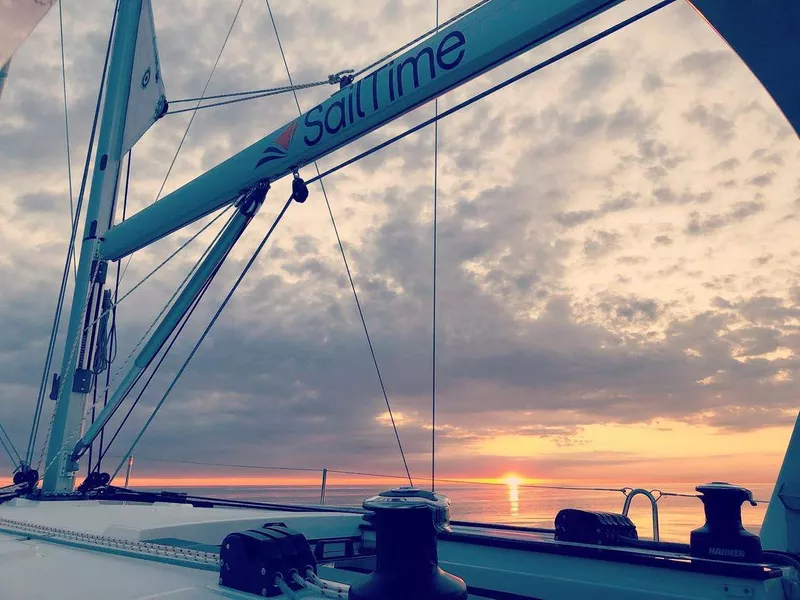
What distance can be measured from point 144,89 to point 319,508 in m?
5.31

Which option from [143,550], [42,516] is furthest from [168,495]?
[143,550]

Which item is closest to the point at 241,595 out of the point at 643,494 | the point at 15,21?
the point at 15,21

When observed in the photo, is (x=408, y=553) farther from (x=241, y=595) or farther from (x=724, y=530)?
(x=724, y=530)

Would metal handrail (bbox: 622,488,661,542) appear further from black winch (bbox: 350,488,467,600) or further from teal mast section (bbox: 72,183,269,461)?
teal mast section (bbox: 72,183,269,461)

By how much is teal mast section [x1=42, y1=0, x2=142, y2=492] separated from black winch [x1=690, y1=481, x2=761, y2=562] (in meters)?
5.74

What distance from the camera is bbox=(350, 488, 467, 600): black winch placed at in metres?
1.77

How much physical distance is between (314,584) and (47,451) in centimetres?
541

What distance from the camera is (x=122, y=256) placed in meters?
6.55

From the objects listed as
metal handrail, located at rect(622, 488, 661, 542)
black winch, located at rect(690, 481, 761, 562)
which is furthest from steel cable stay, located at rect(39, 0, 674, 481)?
metal handrail, located at rect(622, 488, 661, 542)

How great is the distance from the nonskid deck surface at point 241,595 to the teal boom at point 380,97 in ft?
8.75

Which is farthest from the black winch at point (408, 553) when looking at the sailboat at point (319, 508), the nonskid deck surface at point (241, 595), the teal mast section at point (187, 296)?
the teal mast section at point (187, 296)

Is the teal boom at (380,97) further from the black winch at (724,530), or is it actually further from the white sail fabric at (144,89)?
the black winch at (724,530)

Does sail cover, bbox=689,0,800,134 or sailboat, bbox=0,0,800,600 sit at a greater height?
sail cover, bbox=689,0,800,134

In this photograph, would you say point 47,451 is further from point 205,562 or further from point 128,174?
point 205,562
